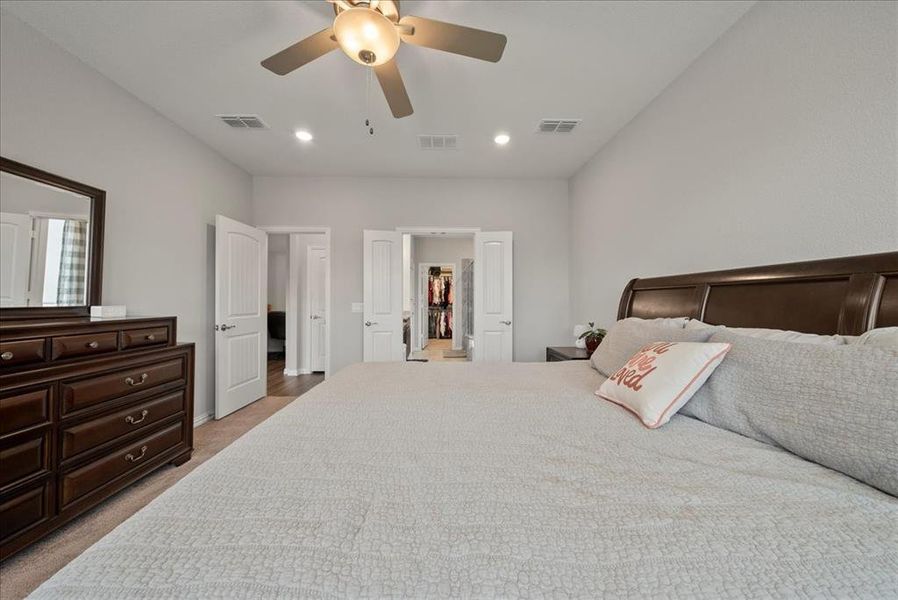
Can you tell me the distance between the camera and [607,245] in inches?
127

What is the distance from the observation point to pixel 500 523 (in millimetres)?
625

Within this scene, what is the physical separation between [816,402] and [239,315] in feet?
13.6

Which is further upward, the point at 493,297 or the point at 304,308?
the point at 493,297

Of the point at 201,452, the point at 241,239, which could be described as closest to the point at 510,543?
the point at 201,452

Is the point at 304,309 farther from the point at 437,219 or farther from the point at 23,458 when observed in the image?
the point at 23,458

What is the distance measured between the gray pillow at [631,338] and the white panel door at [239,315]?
3.37 meters

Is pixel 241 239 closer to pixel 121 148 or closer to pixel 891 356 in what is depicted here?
pixel 121 148

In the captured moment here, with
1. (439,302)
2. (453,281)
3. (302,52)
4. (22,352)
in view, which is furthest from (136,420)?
(439,302)

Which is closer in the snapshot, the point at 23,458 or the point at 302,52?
the point at 23,458

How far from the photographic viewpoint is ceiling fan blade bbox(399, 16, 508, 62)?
1.48 meters

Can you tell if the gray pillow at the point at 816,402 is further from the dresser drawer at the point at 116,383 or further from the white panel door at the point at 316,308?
the white panel door at the point at 316,308

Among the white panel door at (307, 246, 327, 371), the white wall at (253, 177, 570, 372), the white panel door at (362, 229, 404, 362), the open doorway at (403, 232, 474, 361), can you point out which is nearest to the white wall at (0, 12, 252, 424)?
the white wall at (253, 177, 570, 372)

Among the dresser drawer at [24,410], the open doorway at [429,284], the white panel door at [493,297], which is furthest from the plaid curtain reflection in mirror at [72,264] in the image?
the open doorway at [429,284]

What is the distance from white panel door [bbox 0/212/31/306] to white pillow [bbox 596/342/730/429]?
302cm
